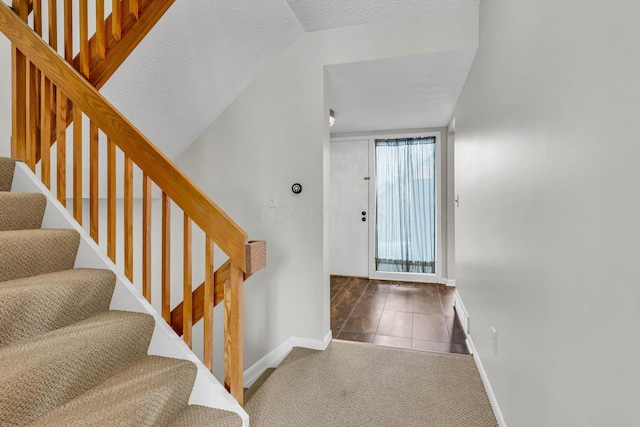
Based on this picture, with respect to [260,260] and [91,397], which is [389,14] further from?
[91,397]

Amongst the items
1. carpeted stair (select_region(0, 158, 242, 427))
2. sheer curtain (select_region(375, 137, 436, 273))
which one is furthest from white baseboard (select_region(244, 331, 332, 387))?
sheer curtain (select_region(375, 137, 436, 273))

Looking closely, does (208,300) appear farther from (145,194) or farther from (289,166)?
(289,166)

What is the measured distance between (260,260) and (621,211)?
1.16m

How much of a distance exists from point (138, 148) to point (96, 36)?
0.79m

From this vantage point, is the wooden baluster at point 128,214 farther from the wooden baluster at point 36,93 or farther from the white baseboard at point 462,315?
the white baseboard at point 462,315

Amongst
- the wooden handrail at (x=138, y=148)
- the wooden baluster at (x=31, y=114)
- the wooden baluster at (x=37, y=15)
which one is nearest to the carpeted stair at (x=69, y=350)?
the wooden baluster at (x=31, y=114)

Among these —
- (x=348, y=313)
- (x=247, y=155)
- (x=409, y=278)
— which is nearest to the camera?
(x=247, y=155)

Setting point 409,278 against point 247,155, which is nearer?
point 247,155

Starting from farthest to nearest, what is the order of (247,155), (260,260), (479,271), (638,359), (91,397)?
1. (247,155)
2. (479,271)
3. (260,260)
4. (91,397)
5. (638,359)

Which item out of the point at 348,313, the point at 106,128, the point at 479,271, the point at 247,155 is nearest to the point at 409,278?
the point at 348,313

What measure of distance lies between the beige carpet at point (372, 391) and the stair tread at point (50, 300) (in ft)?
3.00

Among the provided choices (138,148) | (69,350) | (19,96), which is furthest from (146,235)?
(19,96)

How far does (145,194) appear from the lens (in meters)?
1.47

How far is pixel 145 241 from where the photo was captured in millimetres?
1456
